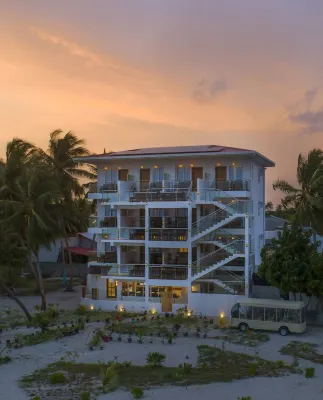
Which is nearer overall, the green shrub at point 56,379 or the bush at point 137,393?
the bush at point 137,393

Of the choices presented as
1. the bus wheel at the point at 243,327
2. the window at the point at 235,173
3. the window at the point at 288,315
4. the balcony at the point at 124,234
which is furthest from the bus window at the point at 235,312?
the window at the point at 235,173

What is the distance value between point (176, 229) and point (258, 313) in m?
9.05

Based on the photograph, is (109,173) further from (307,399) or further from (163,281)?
(307,399)

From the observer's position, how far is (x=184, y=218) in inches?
1503

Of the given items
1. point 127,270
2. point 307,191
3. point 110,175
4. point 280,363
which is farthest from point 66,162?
point 280,363

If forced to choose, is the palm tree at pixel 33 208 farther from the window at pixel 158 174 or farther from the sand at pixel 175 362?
the sand at pixel 175 362

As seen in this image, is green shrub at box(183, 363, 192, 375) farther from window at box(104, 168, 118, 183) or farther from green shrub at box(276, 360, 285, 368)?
window at box(104, 168, 118, 183)

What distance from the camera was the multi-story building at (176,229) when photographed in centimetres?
3634

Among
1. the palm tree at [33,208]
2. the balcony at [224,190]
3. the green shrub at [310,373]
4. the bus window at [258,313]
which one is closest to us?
the green shrub at [310,373]

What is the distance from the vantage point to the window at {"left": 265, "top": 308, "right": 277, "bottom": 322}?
30438mm

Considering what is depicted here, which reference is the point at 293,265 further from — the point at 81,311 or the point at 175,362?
the point at 81,311

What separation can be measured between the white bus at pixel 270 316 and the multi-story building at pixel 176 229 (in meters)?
3.86

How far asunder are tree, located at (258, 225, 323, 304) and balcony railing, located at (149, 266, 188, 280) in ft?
20.7

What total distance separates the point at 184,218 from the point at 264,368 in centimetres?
1667
